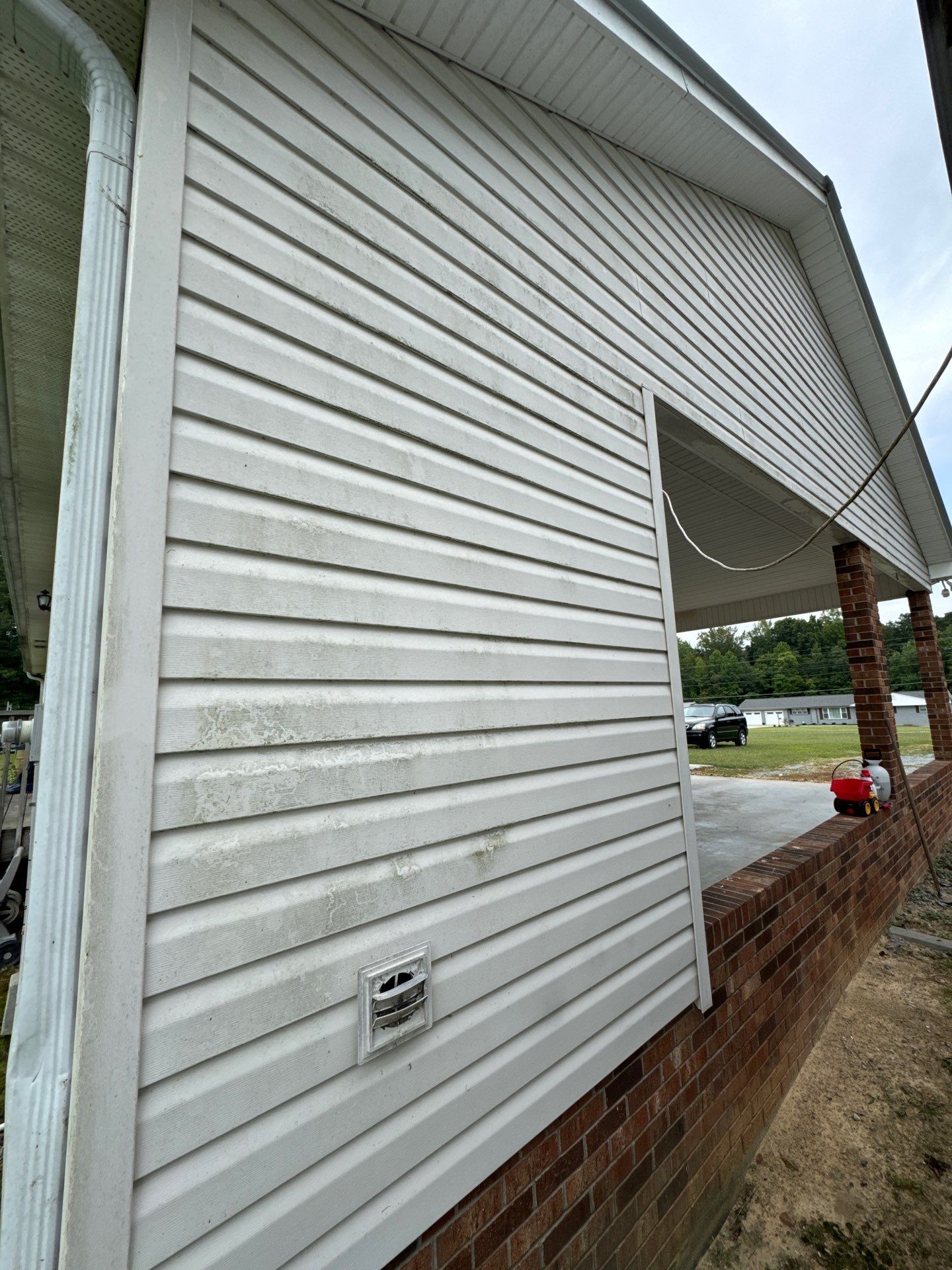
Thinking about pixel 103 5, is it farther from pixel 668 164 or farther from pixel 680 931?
pixel 680 931

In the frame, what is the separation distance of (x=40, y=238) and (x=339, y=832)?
68.6 inches

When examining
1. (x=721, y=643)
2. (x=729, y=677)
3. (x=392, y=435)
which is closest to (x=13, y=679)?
(x=392, y=435)

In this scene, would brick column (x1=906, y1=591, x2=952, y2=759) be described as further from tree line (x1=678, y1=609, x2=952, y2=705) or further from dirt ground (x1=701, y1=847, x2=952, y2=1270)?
tree line (x1=678, y1=609, x2=952, y2=705)

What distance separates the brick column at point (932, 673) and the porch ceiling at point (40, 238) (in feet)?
26.0

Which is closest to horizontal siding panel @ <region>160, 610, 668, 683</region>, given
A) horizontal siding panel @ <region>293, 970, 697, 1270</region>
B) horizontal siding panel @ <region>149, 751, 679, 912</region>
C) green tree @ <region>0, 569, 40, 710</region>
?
horizontal siding panel @ <region>149, 751, 679, 912</region>

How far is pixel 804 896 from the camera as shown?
3.09 meters

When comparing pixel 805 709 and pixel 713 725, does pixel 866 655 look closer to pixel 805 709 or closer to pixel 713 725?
pixel 713 725

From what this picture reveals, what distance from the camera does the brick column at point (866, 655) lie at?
4.46 metres

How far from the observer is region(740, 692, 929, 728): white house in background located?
137ft

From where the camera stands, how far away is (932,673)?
635 cm

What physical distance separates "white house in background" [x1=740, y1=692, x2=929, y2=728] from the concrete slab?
3702 centimetres

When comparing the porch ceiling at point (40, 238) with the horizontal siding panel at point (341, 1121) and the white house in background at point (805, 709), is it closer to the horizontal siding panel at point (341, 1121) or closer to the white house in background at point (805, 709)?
the horizontal siding panel at point (341, 1121)

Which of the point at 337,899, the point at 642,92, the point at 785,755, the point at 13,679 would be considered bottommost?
the point at 785,755

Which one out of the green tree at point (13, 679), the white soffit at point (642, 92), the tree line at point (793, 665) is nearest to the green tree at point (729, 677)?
the tree line at point (793, 665)
